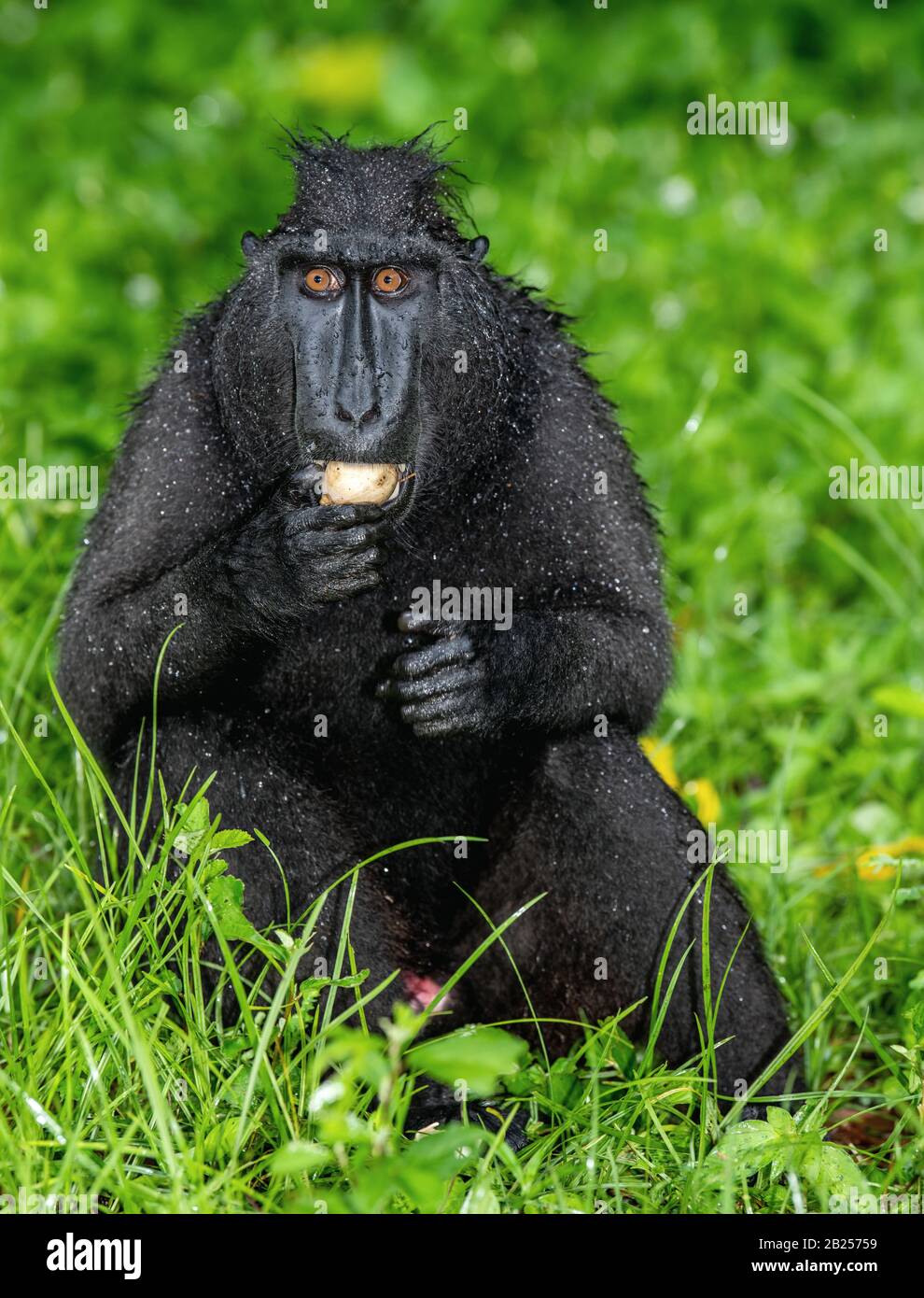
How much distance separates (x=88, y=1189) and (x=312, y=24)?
9.91 m

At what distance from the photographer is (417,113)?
1013 cm

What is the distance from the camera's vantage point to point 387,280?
4.44m

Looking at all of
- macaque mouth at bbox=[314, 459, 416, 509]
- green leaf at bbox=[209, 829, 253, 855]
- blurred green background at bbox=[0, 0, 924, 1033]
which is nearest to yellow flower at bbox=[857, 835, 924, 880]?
blurred green background at bbox=[0, 0, 924, 1033]

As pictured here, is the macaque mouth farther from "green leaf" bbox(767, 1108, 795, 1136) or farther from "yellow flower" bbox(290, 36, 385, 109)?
"yellow flower" bbox(290, 36, 385, 109)

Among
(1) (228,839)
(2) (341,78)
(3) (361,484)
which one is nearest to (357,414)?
(3) (361,484)

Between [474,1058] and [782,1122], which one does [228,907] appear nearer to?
[474,1058]

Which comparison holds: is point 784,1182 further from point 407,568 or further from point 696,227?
point 696,227

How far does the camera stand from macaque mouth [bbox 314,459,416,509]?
14.1 ft

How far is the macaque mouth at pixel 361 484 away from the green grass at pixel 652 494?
89cm

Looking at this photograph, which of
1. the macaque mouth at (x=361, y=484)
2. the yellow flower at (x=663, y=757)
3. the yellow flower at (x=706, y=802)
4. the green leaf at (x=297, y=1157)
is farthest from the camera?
the yellow flower at (x=663, y=757)

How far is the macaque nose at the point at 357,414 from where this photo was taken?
4211 mm

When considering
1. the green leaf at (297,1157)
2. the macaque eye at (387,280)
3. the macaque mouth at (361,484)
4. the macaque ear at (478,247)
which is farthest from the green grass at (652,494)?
the macaque mouth at (361,484)

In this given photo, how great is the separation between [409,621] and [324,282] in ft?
3.09

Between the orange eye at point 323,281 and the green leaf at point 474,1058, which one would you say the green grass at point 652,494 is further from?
the orange eye at point 323,281
